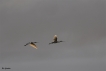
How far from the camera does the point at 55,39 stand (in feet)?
439

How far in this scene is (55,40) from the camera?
134 metres

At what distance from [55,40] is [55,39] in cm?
40
